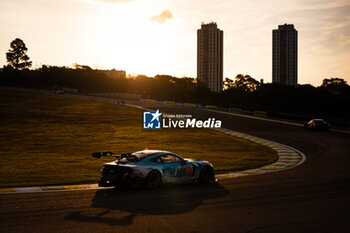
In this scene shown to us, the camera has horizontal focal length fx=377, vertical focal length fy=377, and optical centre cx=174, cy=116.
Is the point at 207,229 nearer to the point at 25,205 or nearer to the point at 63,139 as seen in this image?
the point at 25,205

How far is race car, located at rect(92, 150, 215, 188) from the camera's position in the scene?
12.8 meters

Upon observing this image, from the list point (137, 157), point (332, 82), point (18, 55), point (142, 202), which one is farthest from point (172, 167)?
point (332, 82)

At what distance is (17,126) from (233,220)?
34656 mm

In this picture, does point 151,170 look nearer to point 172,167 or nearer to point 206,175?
point 172,167

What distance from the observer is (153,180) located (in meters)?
13.4

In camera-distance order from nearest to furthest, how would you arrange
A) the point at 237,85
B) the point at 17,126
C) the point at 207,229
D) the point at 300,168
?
the point at 207,229 → the point at 300,168 → the point at 17,126 → the point at 237,85

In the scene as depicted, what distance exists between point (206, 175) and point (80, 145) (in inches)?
633

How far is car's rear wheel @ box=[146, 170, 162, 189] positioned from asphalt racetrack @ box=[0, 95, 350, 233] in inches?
15.5

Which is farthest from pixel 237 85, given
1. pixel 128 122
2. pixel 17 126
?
pixel 17 126

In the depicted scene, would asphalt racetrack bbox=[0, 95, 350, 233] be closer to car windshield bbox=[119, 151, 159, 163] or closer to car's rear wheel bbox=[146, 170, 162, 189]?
car's rear wheel bbox=[146, 170, 162, 189]

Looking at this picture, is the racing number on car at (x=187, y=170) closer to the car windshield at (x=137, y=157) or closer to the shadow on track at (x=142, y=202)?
the shadow on track at (x=142, y=202)

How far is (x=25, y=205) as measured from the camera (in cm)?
997

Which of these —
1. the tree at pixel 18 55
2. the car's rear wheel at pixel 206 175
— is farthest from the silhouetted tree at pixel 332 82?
the car's rear wheel at pixel 206 175

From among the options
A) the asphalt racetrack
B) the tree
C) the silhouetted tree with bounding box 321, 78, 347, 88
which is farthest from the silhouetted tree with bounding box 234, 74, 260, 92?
the asphalt racetrack
